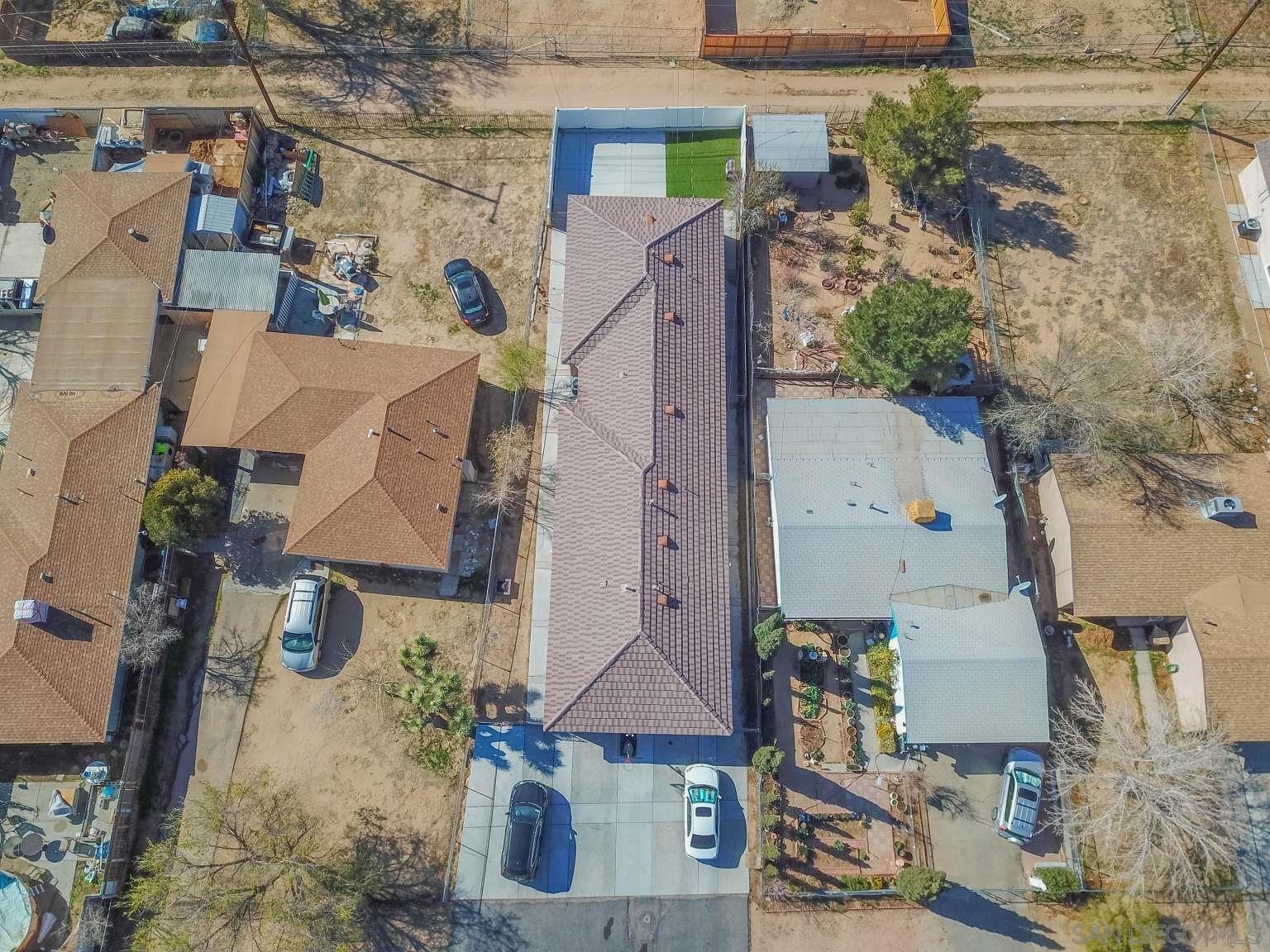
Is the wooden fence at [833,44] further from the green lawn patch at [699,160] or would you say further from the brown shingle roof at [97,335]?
the brown shingle roof at [97,335]

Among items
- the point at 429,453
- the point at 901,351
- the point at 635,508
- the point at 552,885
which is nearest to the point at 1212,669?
the point at 901,351

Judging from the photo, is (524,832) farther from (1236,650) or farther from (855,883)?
(1236,650)

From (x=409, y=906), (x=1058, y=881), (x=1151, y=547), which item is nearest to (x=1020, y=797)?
(x=1058, y=881)

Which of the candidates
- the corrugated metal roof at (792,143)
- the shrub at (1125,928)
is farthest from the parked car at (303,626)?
the shrub at (1125,928)

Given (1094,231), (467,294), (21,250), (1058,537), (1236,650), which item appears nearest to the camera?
(1236,650)

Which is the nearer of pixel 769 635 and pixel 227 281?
pixel 769 635

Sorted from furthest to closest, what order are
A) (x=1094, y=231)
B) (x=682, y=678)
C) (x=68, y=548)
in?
(x=1094, y=231) < (x=68, y=548) < (x=682, y=678)

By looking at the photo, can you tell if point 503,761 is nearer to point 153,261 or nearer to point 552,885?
point 552,885

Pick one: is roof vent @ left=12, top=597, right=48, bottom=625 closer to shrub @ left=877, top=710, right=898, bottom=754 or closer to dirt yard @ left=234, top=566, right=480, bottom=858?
A: dirt yard @ left=234, top=566, right=480, bottom=858
